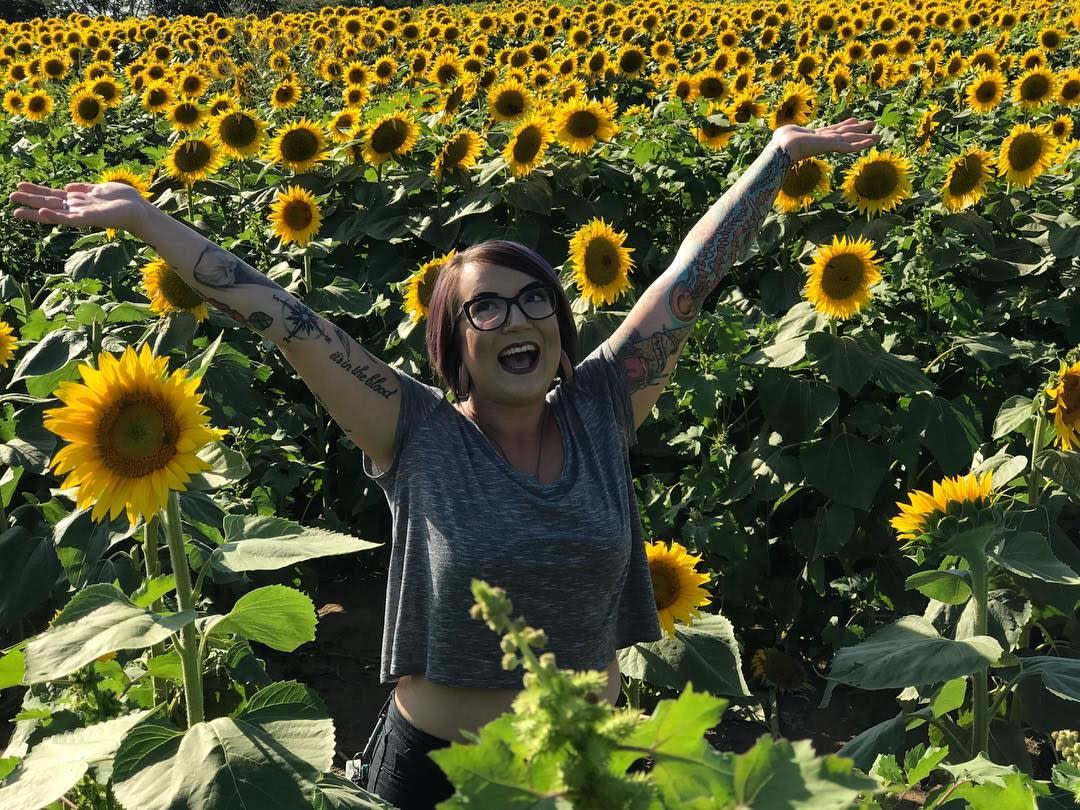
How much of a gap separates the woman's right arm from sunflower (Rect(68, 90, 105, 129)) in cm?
720

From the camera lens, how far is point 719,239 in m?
2.54

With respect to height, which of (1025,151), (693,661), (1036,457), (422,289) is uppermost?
(1025,151)

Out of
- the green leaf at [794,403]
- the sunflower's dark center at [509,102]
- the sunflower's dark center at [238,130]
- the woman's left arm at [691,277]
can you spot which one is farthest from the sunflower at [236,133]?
the woman's left arm at [691,277]

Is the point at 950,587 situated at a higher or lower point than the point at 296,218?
lower

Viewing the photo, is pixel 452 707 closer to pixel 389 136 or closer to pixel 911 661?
pixel 911 661

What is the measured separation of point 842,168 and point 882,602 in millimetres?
2532

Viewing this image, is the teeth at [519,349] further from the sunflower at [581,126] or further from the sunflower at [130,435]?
the sunflower at [581,126]

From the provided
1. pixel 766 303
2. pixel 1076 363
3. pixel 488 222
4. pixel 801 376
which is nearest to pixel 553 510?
pixel 1076 363

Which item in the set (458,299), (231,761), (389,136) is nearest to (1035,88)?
(389,136)

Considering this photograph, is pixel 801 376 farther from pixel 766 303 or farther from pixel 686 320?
pixel 686 320

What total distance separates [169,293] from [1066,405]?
2.77m

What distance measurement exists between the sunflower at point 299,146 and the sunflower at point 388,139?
257 millimetres

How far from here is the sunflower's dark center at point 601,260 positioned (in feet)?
13.4

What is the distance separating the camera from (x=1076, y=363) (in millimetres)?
2742
